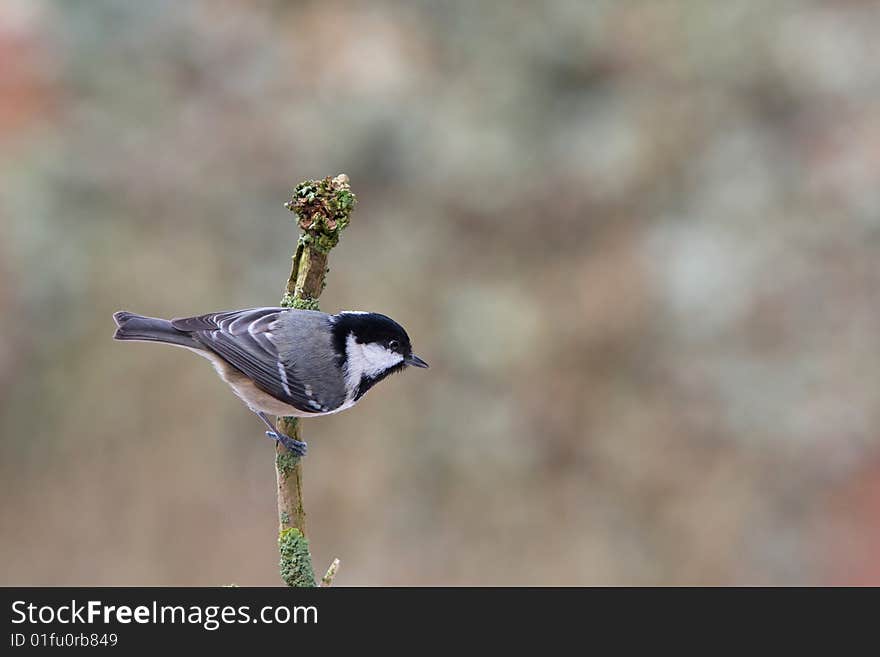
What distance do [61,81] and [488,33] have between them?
215 cm

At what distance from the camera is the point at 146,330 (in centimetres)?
211

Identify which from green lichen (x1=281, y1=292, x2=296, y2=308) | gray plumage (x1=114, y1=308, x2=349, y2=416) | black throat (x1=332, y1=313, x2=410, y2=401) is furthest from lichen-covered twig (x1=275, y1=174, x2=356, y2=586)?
gray plumage (x1=114, y1=308, x2=349, y2=416)

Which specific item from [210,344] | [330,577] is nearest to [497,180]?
[210,344]

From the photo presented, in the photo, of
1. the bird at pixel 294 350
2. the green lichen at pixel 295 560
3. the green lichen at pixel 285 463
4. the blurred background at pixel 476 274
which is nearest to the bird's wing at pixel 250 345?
the bird at pixel 294 350

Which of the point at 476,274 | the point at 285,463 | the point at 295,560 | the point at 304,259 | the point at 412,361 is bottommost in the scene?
the point at 295,560

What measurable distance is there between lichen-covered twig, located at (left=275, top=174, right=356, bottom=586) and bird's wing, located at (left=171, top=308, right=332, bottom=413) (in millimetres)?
583

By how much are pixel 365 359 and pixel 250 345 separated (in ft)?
0.92

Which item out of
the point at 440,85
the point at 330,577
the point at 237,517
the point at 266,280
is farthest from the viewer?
the point at 440,85

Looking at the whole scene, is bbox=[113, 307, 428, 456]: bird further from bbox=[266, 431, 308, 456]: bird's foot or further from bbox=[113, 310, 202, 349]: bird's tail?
bbox=[266, 431, 308, 456]: bird's foot

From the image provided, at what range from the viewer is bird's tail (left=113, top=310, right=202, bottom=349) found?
2.05 m

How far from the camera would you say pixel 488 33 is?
201 inches

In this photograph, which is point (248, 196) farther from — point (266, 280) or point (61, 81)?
point (61, 81)

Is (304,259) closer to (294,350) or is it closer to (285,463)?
(285,463)

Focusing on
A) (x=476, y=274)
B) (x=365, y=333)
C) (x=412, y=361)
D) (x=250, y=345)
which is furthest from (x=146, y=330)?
(x=476, y=274)
